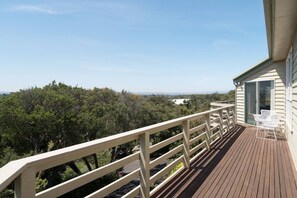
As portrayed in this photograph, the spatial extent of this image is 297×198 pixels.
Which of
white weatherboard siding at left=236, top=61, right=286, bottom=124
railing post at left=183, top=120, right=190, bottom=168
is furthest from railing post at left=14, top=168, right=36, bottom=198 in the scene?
white weatherboard siding at left=236, top=61, right=286, bottom=124

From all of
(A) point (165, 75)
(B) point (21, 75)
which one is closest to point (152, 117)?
(B) point (21, 75)

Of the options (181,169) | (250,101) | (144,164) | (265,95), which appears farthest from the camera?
(250,101)

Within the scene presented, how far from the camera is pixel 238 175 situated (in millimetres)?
3814

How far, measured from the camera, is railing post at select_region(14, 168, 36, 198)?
129cm

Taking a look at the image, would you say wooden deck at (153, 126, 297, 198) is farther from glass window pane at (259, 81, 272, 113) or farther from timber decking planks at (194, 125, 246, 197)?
glass window pane at (259, 81, 272, 113)

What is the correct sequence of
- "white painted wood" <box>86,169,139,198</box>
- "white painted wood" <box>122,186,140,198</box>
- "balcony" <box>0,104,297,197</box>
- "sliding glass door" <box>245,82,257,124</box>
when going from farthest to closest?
1. "sliding glass door" <box>245,82,257,124</box>
2. "white painted wood" <box>122,186,140,198</box>
3. "white painted wood" <box>86,169,139,198</box>
4. "balcony" <box>0,104,297,197</box>

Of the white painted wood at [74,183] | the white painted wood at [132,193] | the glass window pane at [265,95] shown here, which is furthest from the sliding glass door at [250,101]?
the white painted wood at [74,183]

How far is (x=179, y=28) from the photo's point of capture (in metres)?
14.3

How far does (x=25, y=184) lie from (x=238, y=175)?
11.3ft

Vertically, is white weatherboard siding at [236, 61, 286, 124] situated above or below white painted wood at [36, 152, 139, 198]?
above

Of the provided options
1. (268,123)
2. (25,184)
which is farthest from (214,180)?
(268,123)

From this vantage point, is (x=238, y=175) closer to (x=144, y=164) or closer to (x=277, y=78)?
(x=144, y=164)

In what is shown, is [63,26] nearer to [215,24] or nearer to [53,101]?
[53,101]

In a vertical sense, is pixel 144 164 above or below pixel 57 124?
above
